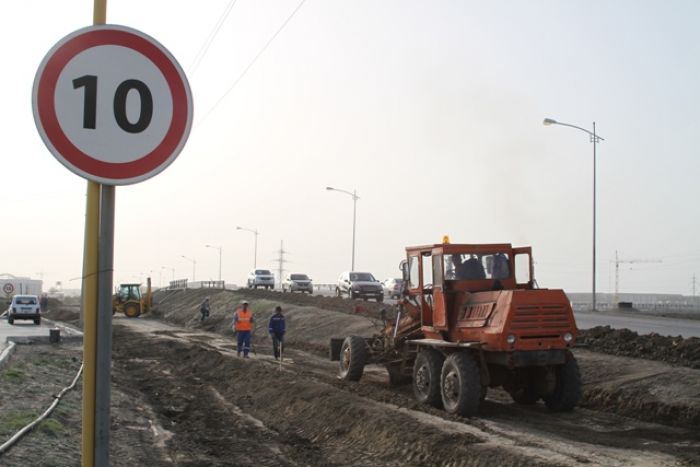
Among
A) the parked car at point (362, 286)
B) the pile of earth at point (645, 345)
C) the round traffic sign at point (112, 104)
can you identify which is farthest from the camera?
the parked car at point (362, 286)

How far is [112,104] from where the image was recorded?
3.21 metres

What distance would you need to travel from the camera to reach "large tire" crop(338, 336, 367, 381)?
18.0 metres

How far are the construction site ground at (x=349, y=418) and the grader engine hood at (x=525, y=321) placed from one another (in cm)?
140

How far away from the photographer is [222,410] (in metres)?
15.6

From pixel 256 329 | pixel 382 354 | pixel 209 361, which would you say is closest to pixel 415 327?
pixel 382 354

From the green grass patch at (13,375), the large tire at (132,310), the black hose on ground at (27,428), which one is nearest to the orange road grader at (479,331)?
the black hose on ground at (27,428)

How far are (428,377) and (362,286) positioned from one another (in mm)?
33435

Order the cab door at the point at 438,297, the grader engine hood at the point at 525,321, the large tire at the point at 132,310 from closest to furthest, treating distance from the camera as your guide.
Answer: the grader engine hood at the point at 525,321 < the cab door at the point at 438,297 < the large tire at the point at 132,310

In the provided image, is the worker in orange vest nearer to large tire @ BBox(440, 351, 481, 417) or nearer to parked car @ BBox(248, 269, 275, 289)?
large tire @ BBox(440, 351, 481, 417)

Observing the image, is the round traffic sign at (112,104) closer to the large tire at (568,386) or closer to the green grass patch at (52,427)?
the green grass patch at (52,427)

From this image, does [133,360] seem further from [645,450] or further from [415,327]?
[645,450]

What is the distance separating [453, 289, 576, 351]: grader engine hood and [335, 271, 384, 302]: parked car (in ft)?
111

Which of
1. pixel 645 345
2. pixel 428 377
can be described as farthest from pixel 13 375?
pixel 645 345

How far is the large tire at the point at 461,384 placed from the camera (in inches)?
524
